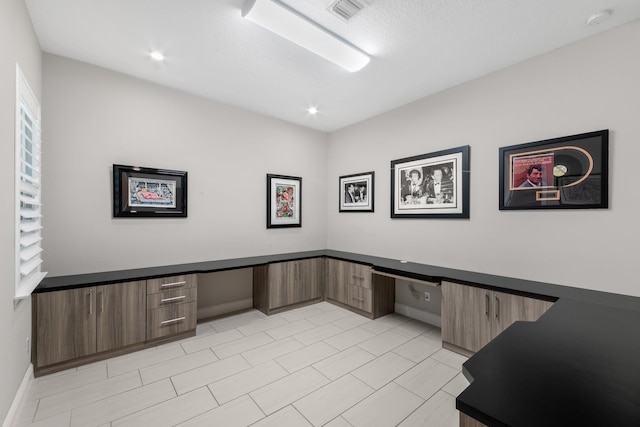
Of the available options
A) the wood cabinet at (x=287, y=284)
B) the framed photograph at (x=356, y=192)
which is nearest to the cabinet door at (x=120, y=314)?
the wood cabinet at (x=287, y=284)

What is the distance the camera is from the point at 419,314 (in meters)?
3.67

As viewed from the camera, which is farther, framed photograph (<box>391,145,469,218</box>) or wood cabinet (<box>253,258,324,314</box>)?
wood cabinet (<box>253,258,324,314</box>)

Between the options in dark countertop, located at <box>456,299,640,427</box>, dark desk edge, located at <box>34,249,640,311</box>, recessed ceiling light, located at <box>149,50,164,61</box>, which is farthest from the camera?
recessed ceiling light, located at <box>149,50,164,61</box>

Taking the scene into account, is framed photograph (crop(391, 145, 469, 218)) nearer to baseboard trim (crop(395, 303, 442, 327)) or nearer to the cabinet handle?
the cabinet handle

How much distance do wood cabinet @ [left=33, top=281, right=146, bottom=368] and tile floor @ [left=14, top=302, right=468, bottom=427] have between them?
174 mm

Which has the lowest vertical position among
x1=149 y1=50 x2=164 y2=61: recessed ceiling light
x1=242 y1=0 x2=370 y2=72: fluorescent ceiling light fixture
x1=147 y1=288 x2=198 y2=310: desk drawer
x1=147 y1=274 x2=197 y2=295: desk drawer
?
x1=147 y1=288 x2=198 y2=310: desk drawer

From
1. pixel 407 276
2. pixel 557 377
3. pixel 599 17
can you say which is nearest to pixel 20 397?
pixel 557 377

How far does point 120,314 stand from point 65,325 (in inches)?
15.6

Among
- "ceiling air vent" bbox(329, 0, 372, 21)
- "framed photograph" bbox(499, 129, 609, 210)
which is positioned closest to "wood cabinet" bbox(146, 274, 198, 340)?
"ceiling air vent" bbox(329, 0, 372, 21)

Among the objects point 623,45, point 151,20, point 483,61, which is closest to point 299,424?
point 151,20

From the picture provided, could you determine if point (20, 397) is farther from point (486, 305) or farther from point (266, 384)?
point (486, 305)

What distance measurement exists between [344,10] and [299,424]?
3015mm

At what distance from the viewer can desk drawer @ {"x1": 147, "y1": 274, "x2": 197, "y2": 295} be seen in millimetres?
2865

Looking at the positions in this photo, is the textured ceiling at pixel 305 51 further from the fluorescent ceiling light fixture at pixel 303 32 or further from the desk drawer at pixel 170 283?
the desk drawer at pixel 170 283
